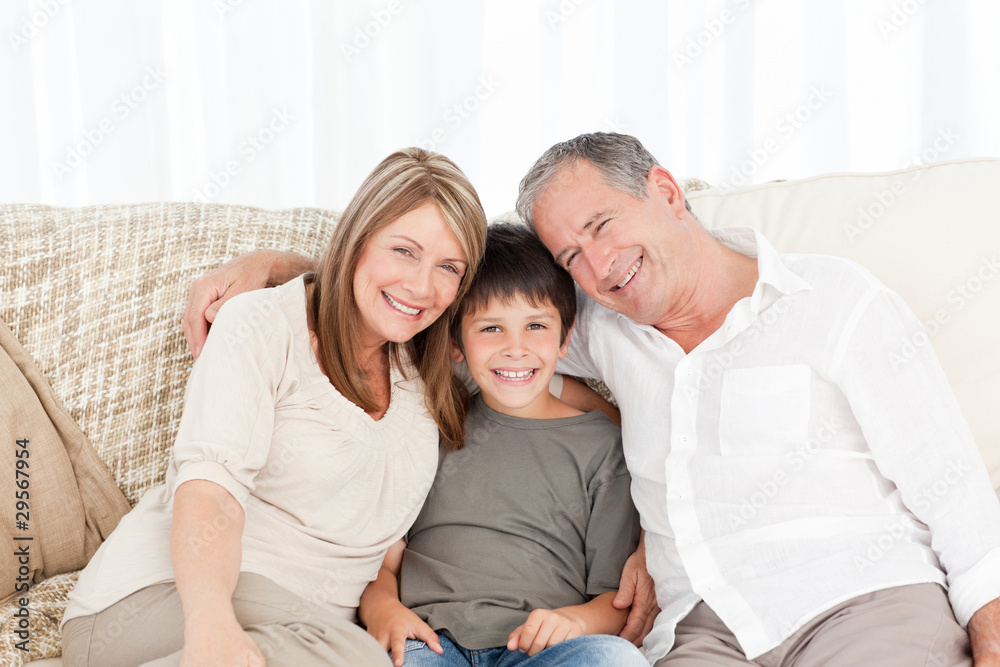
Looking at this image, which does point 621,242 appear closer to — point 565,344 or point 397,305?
point 565,344

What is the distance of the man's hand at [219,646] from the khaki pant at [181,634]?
0.05 metres

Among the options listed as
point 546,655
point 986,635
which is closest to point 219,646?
point 546,655

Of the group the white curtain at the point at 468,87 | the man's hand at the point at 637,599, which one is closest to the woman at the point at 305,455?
the man's hand at the point at 637,599

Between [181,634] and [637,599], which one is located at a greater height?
[181,634]

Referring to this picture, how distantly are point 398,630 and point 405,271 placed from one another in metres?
0.58

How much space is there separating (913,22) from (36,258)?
8.27ft

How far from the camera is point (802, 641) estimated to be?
1.08 m

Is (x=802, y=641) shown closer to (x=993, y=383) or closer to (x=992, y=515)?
(x=992, y=515)

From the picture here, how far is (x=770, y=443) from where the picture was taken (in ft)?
3.91

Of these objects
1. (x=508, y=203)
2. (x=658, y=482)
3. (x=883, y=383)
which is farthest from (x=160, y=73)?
(x=883, y=383)

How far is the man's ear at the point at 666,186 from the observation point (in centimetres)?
135

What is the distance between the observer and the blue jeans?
1.04 metres

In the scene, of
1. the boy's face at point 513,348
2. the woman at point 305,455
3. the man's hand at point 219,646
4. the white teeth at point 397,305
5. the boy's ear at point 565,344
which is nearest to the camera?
the man's hand at point 219,646

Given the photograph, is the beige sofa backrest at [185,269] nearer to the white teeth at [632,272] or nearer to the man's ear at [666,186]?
the man's ear at [666,186]
